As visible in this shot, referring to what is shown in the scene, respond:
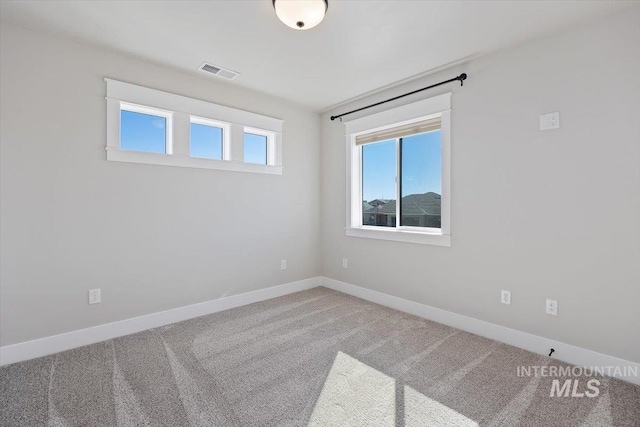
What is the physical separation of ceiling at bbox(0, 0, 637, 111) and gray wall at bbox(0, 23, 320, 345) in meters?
0.29

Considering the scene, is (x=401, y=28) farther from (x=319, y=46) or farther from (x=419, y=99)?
(x=419, y=99)

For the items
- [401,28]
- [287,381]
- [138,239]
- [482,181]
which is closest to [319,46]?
[401,28]

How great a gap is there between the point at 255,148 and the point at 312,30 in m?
Result: 1.77

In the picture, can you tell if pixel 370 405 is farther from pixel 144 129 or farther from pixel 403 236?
pixel 144 129

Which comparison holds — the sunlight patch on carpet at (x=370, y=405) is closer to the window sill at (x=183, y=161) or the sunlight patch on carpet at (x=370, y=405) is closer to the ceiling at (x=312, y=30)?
the window sill at (x=183, y=161)

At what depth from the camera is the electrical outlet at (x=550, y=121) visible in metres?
2.34

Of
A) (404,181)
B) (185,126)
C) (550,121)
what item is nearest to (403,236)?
(404,181)

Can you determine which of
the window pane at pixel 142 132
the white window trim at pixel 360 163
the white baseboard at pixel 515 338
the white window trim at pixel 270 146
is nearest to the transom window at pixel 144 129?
the window pane at pixel 142 132

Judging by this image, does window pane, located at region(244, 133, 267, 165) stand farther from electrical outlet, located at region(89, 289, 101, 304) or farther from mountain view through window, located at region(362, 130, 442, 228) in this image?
electrical outlet, located at region(89, 289, 101, 304)

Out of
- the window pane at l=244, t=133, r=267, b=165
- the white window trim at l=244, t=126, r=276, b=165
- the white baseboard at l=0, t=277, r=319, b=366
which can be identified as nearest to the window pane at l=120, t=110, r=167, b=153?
the window pane at l=244, t=133, r=267, b=165

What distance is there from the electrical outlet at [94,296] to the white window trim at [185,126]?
3.87ft

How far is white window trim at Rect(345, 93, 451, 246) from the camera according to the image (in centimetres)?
300

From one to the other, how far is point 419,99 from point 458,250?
1631 millimetres

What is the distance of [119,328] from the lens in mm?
2734
